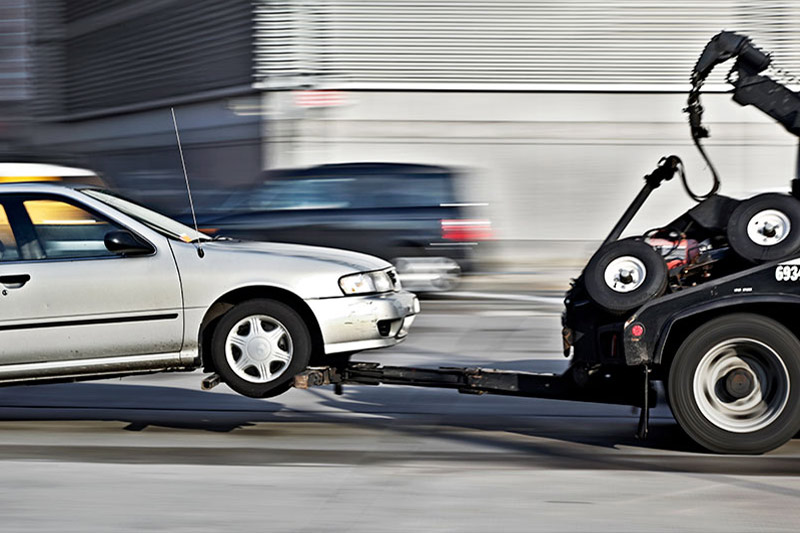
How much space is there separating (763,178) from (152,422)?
1857cm

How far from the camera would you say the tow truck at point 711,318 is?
6.25 metres

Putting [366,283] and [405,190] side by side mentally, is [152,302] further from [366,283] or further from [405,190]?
[405,190]

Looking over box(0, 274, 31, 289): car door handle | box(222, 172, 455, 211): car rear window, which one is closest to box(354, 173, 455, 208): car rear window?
box(222, 172, 455, 211): car rear window

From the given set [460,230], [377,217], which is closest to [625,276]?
[460,230]

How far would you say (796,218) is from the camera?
6.21 metres

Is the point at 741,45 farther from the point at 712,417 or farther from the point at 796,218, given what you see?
the point at 712,417

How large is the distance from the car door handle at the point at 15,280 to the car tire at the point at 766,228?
13.0 feet

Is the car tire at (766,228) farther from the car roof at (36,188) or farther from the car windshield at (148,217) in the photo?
the car roof at (36,188)

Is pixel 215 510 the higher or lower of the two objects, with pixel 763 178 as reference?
lower

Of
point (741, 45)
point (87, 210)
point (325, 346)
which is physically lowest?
point (325, 346)

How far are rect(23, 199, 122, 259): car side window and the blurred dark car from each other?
7556mm

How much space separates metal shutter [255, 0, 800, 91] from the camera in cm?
2466

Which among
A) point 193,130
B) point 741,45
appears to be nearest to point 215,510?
point 741,45

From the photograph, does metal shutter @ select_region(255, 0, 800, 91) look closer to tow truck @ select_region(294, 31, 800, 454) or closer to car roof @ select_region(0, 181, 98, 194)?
car roof @ select_region(0, 181, 98, 194)
